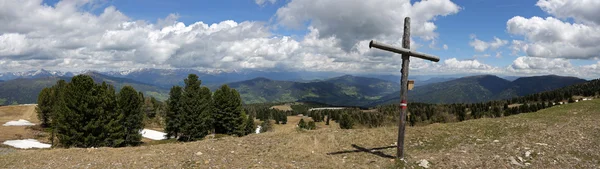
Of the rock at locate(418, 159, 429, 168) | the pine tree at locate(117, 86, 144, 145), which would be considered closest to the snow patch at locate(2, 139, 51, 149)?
the pine tree at locate(117, 86, 144, 145)

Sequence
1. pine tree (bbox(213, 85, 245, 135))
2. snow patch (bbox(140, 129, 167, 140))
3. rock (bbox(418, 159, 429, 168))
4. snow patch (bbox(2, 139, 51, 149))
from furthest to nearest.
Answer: snow patch (bbox(140, 129, 167, 140))
pine tree (bbox(213, 85, 245, 135))
snow patch (bbox(2, 139, 51, 149))
rock (bbox(418, 159, 429, 168))

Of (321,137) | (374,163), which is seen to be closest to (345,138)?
(321,137)

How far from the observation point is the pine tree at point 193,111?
161ft

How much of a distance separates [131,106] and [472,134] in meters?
47.6

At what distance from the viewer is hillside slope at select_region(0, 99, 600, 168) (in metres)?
13.2

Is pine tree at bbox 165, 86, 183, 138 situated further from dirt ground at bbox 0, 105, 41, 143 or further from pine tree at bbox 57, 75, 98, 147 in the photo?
dirt ground at bbox 0, 105, 41, 143

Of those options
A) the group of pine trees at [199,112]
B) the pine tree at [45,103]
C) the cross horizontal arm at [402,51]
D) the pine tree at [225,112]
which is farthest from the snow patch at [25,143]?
the cross horizontal arm at [402,51]

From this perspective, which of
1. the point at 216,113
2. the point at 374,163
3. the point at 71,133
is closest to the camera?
the point at 374,163

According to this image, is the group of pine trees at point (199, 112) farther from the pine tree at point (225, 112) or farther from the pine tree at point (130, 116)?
the pine tree at point (130, 116)

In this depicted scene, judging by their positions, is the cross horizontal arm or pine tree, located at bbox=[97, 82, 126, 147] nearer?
the cross horizontal arm

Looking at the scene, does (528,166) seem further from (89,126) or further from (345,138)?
(89,126)

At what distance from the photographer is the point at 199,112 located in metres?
49.9

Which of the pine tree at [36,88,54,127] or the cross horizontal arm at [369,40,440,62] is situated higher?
the cross horizontal arm at [369,40,440,62]

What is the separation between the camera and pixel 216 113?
5794 cm
